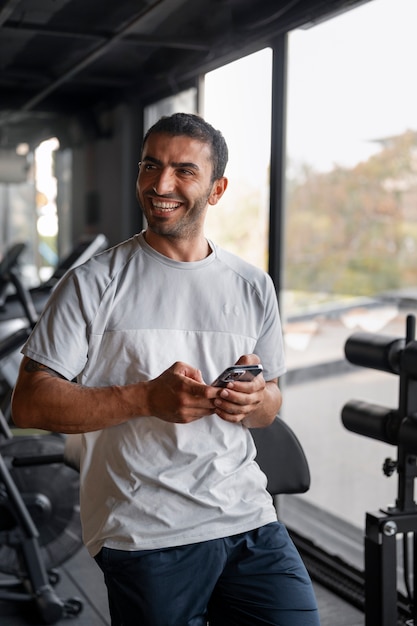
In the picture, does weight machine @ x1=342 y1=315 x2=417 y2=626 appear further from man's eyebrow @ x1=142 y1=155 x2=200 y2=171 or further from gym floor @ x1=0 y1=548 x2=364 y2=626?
gym floor @ x1=0 y1=548 x2=364 y2=626

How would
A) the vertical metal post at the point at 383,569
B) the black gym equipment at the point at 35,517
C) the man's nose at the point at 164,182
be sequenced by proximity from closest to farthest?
the man's nose at the point at 164,182, the vertical metal post at the point at 383,569, the black gym equipment at the point at 35,517

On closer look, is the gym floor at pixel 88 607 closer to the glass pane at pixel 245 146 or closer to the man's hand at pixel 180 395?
the glass pane at pixel 245 146

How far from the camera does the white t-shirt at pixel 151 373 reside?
1584 millimetres

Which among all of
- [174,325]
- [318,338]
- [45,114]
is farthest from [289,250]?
[45,114]

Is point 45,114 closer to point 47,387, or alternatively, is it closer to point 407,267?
point 407,267

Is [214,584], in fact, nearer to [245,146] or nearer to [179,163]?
[179,163]

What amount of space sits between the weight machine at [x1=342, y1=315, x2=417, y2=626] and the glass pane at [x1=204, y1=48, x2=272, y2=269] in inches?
76.3

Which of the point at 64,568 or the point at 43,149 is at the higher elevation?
the point at 43,149

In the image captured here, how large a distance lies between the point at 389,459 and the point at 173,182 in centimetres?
100

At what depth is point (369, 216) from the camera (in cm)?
352

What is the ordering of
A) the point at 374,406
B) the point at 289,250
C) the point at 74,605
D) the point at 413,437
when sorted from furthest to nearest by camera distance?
the point at 289,250 < the point at 74,605 < the point at 374,406 < the point at 413,437

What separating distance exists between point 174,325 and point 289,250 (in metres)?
2.43

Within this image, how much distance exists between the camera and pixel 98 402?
1552 millimetres

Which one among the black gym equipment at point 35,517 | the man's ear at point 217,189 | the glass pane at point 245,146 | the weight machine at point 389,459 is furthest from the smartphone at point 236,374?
the glass pane at point 245,146
